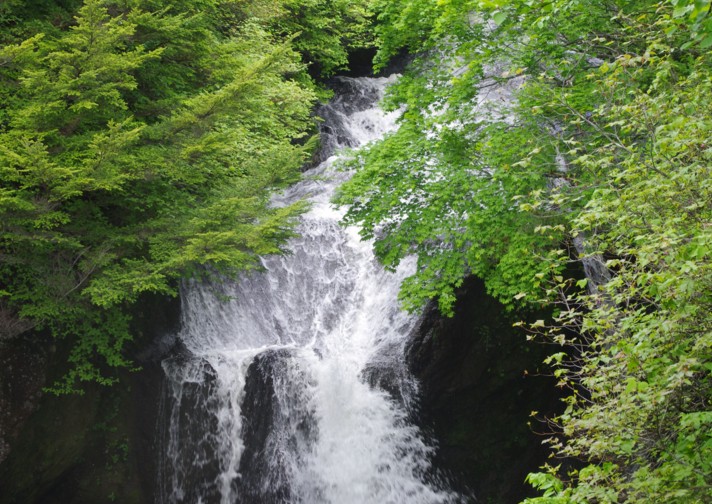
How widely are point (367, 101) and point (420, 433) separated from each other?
38.5ft

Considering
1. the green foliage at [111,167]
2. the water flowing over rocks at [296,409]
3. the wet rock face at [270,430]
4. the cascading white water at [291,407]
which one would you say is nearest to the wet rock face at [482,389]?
the water flowing over rocks at [296,409]

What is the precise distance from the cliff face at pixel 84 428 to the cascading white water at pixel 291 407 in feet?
1.24

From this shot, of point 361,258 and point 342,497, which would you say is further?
point 361,258

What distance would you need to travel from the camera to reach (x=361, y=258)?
12.8 meters

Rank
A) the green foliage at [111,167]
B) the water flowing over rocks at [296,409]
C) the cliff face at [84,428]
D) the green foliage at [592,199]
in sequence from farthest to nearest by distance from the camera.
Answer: the water flowing over rocks at [296,409] → the cliff face at [84,428] → the green foliage at [111,167] → the green foliage at [592,199]

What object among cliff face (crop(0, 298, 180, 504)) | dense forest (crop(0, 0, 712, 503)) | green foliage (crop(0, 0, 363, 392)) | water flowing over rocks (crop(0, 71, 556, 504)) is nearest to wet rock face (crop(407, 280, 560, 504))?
water flowing over rocks (crop(0, 71, 556, 504))

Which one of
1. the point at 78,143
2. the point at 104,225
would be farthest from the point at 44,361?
the point at 78,143

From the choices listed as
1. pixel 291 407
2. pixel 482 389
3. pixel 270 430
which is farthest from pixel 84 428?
pixel 482 389

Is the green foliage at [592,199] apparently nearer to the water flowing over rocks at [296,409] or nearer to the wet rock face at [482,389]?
the wet rock face at [482,389]

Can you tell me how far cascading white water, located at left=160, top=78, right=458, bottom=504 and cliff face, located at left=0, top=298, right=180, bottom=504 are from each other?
379 millimetres

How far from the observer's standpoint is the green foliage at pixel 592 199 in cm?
356

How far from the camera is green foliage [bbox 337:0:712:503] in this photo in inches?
140

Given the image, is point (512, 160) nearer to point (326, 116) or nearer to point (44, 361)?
point (44, 361)

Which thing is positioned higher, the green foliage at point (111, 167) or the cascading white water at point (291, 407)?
the green foliage at point (111, 167)
